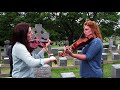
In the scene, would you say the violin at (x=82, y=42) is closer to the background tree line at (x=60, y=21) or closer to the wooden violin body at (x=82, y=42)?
the wooden violin body at (x=82, y=42)

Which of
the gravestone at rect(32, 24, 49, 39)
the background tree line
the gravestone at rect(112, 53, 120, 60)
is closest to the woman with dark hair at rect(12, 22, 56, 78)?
the gravestone at rect(32, 24, 49, 39)

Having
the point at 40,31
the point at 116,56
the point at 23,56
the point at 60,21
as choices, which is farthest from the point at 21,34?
the point at 116,56

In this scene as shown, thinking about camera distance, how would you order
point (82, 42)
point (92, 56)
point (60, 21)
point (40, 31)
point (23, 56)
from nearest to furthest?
point (23, 56), point (92, 56), point (82, 42), point (40, 31), point (60, 21)

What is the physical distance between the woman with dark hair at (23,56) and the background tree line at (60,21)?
1.28 meters

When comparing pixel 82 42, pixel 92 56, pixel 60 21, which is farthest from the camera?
pixel 60 21

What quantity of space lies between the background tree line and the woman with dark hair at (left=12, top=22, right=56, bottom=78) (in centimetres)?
128

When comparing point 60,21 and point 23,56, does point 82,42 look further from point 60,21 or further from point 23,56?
point 60,21

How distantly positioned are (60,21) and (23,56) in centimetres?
204

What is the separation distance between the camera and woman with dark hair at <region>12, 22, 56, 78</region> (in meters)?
2.16

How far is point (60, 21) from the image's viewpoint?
4.12m

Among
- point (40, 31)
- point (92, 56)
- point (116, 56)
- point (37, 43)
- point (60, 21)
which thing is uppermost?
point (60, 21)
